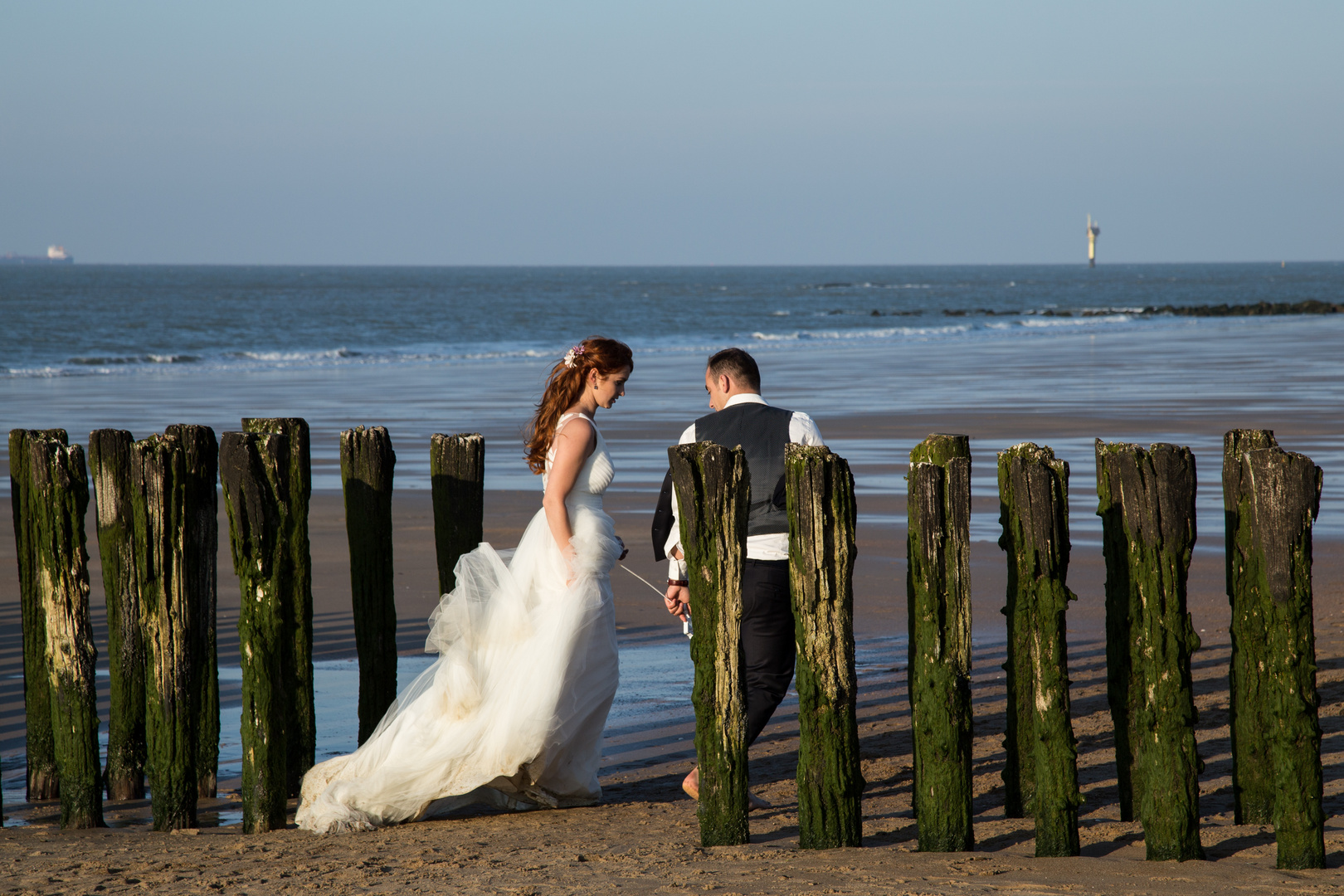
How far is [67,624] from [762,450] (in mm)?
2524

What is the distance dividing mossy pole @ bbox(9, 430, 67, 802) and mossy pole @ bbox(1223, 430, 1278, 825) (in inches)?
153

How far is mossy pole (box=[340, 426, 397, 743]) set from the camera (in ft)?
14.8

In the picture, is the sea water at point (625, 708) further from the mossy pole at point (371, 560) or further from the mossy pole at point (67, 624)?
the mossy pole at point (371, 560)

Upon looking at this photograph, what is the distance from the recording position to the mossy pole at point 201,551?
4156 millimetres

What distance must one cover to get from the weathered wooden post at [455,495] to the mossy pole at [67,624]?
122 cm

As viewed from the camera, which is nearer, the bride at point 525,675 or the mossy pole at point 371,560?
the bride at point 525,675

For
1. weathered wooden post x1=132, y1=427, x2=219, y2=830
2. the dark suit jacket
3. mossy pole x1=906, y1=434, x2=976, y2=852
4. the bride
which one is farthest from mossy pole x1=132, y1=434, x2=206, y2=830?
mossy pole x1=906, y1=434, x2=976, y2=852

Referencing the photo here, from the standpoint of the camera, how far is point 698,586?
380cm

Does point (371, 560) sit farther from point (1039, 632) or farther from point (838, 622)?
point (1039, 632)

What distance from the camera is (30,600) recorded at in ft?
14.5

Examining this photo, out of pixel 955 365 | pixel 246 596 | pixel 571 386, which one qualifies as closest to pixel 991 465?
pixel 571 386

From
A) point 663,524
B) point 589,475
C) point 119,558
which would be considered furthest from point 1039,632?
point 119,558

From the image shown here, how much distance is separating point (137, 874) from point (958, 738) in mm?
2497

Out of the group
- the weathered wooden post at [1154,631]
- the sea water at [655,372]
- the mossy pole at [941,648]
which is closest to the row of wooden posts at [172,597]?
the mossy pole at [941,648]
